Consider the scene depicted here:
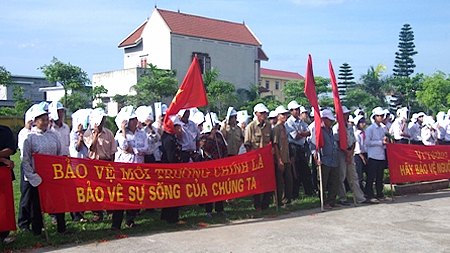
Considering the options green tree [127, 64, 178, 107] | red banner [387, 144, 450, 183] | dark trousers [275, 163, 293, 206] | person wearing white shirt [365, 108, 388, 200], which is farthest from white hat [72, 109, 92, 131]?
green tree [127, 64, 178, 107]

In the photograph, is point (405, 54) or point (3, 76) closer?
point (3, 76)

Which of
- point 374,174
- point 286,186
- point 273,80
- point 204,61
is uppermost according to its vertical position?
point 273,80

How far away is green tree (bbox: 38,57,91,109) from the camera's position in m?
40.4

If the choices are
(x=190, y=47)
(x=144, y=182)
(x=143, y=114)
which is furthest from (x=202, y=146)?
(x=190, y=47)

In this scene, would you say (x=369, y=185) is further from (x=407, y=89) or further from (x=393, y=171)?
(x=407, y=89)

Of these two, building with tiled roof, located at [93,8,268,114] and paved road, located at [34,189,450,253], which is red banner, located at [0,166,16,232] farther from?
building with tiled roof, located at [93,8,268,114]

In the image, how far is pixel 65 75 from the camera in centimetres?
4091

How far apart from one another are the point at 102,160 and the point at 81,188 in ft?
2.16

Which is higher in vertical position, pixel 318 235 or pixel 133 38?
pixel 133 38

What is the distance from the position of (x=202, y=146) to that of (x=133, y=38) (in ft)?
149

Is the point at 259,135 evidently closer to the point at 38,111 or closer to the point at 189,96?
the point at 189,96

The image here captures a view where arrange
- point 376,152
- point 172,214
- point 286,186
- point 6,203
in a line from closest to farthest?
point 6,203
point 172,214
point 286,186
point 376,152

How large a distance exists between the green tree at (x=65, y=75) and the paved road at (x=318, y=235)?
34254 mm

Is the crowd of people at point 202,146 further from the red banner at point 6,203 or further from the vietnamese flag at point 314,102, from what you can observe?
the vietnamese flag at point 314,102
